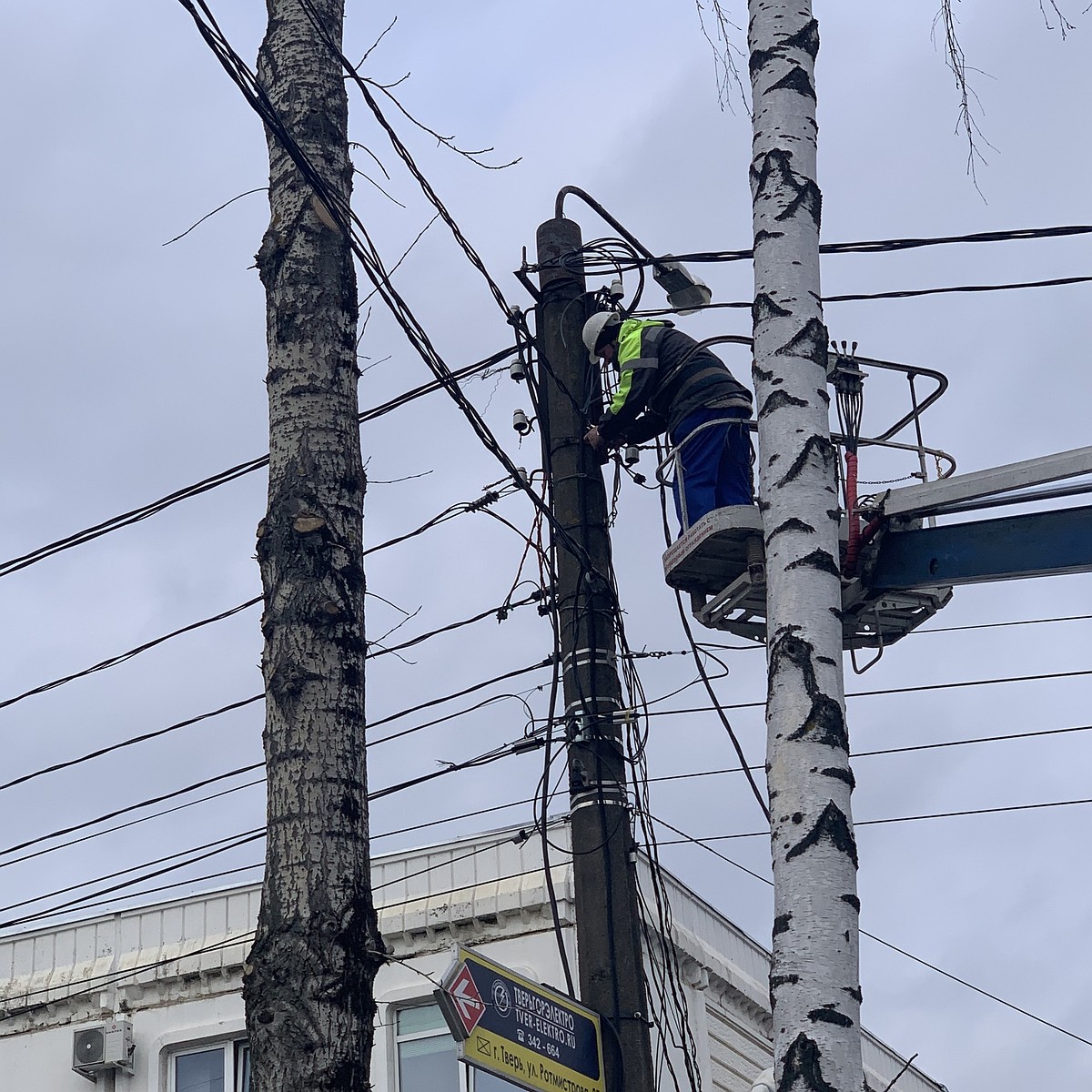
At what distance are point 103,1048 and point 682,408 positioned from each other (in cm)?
1041

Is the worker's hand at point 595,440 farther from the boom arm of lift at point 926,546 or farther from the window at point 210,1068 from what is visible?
the window at point 210,1068

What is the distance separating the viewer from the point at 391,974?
49.3 feet

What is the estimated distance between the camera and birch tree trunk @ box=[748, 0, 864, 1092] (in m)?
4.69

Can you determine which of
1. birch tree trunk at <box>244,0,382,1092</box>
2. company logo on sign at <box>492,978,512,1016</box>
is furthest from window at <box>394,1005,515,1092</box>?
birch tree trunk at <box>244,0,382,1092</box>

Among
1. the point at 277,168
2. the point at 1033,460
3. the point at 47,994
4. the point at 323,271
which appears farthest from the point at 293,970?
the point at 47,994

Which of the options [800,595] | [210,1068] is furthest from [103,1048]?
[800,595]

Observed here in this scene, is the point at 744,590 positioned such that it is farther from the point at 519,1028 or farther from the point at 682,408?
the point at 519,1028

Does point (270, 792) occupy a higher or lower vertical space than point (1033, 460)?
lower

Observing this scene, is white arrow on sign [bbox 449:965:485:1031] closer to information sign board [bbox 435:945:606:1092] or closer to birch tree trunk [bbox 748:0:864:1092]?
information sign board [bbox 435:945:606:1092]

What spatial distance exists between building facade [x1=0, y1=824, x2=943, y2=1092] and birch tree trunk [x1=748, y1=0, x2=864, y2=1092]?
29.9 feet

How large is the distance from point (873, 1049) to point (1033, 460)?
13.8 metres

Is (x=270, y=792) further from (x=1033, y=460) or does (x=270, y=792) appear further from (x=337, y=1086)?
(x=1033, y=460)

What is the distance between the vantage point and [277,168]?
258 inches

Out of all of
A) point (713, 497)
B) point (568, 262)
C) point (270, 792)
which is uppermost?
point (568, 262)
